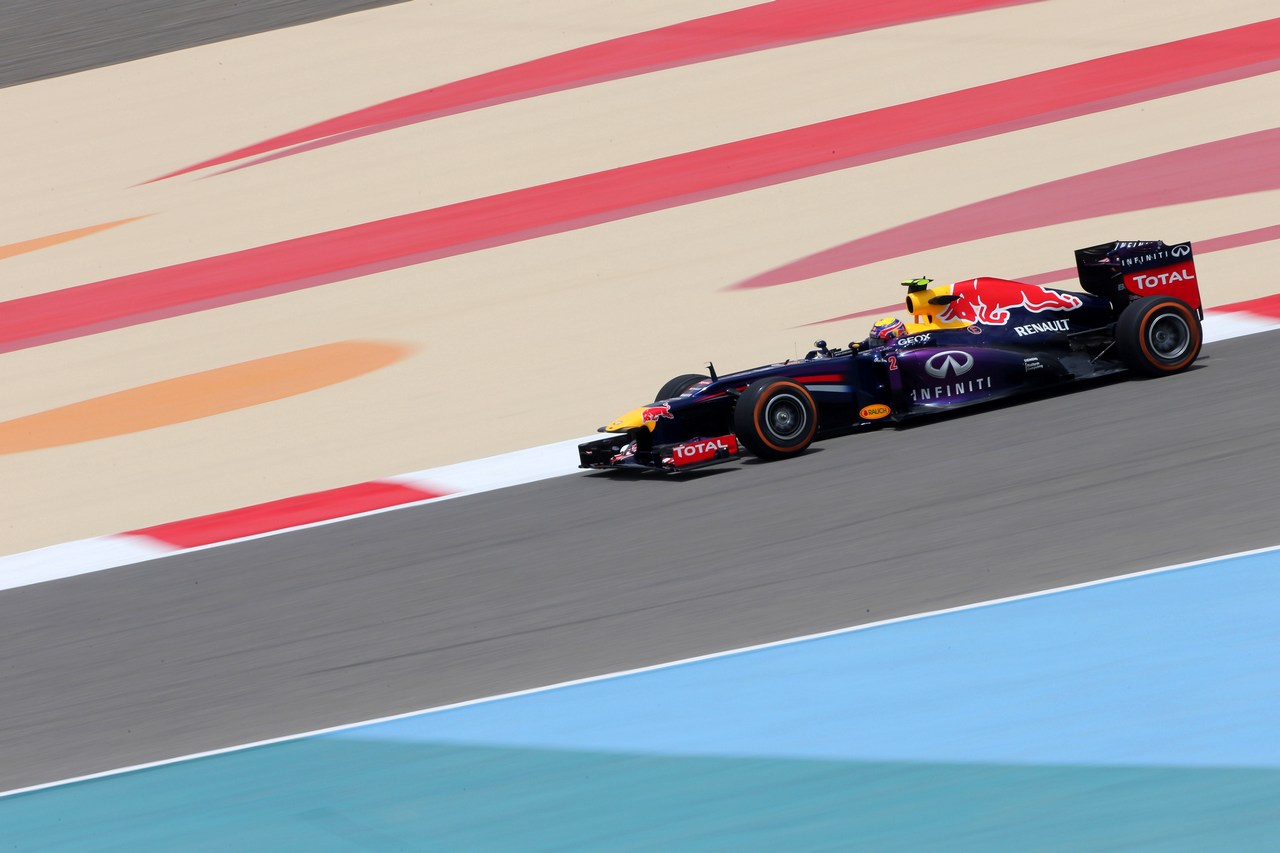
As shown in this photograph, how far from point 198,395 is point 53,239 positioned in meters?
5.66

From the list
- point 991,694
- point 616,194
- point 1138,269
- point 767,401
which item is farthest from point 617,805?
point 616,194

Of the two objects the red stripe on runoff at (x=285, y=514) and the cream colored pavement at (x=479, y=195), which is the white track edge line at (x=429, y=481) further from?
the cream colored pavement at (x=479, y=195)

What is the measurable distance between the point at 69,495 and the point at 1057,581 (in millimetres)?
7347

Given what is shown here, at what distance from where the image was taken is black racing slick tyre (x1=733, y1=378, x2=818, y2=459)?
8.55 m

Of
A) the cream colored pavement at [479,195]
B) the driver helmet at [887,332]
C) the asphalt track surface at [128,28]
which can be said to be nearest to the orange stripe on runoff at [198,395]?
the cream colored pavement at [479,195]

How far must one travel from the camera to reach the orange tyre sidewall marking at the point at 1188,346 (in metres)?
8.88

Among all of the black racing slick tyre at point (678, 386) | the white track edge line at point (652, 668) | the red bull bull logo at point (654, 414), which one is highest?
the black racing slick tyre at point (678, 386)

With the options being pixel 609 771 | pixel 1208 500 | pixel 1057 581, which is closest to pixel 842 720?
pixel 609 771

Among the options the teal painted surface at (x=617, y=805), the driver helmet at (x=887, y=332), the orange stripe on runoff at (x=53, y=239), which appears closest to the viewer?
the teal painted surface at (x=617, y=805)

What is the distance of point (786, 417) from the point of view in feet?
28.4

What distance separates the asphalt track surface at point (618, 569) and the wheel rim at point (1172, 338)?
0.16 metres

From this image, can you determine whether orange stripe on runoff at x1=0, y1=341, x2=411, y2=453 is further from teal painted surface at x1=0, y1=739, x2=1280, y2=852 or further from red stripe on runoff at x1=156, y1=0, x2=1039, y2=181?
teal painted surface at x1=0, y1=739, x2=1280, y2=852

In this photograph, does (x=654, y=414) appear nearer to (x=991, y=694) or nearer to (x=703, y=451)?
(x=703, y=451)

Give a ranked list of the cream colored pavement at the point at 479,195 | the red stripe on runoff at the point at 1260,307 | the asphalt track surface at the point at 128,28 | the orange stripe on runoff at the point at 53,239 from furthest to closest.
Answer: the asphalt track surface at the point at 128,28 → the orange stripe on runoff at the point at 53,239 → the cream colored pavement at the point at 479,195 → the red stripe on runoff at the point at 1260,307
